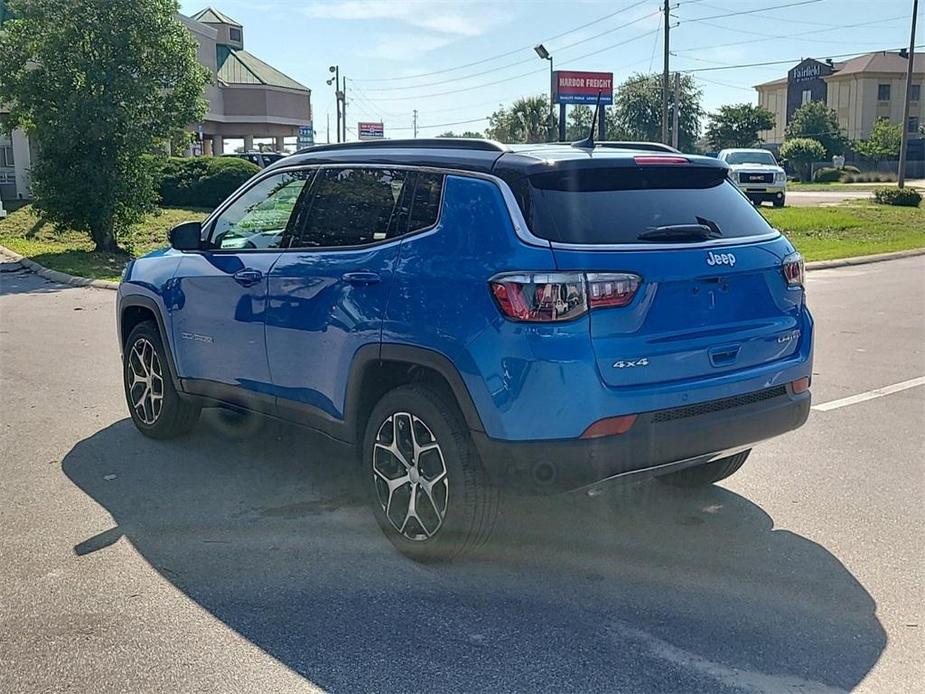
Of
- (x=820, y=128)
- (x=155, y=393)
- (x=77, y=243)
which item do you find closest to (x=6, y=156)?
(x=77, y=243)

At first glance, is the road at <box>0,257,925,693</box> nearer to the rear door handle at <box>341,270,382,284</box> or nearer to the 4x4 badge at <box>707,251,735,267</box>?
the rear door handle at <box>341,270,382,284</box>

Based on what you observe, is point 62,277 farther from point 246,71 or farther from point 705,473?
point 246,71

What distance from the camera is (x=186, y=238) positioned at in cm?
572

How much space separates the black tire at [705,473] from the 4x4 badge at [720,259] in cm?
137

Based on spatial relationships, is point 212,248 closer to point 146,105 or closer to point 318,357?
point 318,357

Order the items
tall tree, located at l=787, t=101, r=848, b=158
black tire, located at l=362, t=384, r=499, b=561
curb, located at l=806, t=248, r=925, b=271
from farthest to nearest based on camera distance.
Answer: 1. tall tree, located at l=787, t=101, r=848, b=158
2. curb, located at l=806, t=248, r=925, b=271
3. black tire, located at l=362, t=384, r=499, b=561

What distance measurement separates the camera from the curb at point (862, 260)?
56.5ft

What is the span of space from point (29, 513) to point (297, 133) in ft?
165

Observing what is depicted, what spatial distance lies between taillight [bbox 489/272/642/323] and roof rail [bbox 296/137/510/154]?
0.82 m

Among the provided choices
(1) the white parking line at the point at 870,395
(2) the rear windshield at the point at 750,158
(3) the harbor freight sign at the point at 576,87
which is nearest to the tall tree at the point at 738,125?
(3) the harbor freight sign at the point at 576,87

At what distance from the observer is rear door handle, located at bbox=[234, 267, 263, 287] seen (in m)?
5.14

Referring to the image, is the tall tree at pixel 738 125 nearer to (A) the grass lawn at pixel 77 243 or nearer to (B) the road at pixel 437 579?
(A) the grass lawn at pixel 77 243

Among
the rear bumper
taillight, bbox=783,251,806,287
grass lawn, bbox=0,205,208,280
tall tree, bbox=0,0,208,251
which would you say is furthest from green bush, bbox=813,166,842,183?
the rear bumper

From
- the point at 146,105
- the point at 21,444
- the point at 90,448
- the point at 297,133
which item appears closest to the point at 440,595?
Result: the point at 90,448
